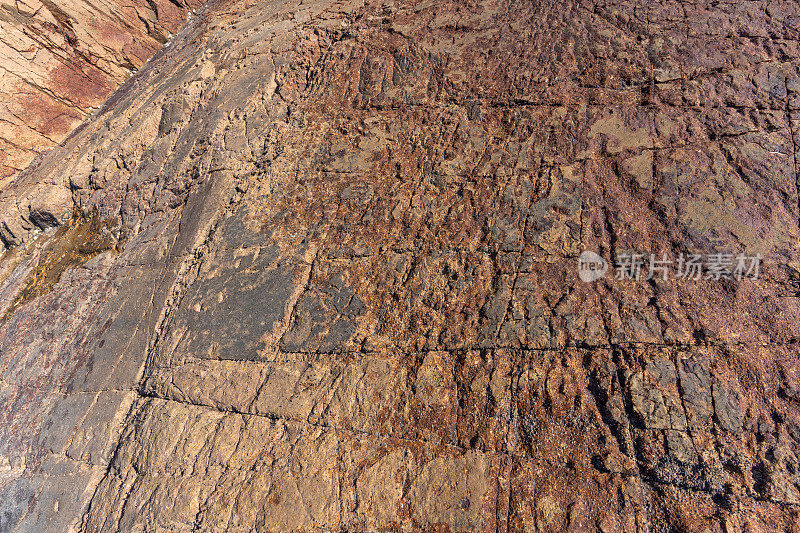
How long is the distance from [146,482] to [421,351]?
2.07m

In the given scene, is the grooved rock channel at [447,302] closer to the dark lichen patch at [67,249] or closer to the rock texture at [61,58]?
the dark lichen patch at [67,249]

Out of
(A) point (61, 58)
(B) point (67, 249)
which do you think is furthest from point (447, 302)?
(A) point (61, 58)

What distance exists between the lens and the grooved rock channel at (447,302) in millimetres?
2133

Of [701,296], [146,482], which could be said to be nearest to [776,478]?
[701,296]

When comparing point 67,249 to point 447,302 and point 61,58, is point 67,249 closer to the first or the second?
point 61,58

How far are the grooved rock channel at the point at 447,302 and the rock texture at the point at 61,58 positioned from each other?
11.7 feet

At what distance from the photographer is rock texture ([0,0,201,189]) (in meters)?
6.16

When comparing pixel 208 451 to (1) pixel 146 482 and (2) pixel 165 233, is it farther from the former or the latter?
(2) pixel 165 233

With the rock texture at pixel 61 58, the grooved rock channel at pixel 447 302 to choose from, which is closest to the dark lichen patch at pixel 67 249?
the grooved rock channel at pixel 447 302

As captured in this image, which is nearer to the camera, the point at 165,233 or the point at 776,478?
the point at 776,478

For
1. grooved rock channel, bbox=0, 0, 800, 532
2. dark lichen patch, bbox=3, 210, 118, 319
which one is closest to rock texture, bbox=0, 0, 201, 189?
dark lichen patch, bbox=3, 210, 118, 319

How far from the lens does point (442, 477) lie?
88.5 inches

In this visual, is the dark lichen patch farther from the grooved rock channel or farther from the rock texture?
the rock texture

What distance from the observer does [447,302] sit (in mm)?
2695
